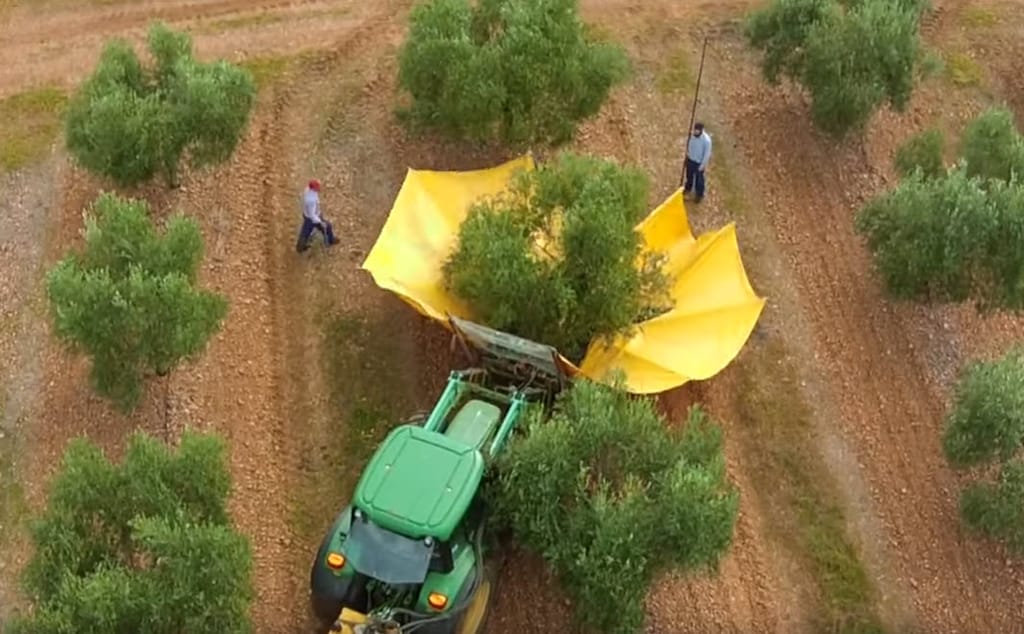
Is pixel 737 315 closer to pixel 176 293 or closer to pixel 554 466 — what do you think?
pixel 554 466

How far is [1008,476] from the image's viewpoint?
709 inches

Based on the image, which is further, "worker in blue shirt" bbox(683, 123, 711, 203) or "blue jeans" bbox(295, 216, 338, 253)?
"worker in blue shirt" bbox(683, 123, 711, 203)

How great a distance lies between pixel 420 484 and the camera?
53.4ft

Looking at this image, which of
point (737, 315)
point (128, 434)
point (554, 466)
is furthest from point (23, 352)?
point (737, 315)

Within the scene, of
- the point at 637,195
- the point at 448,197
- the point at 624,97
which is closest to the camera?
the point at 637,195

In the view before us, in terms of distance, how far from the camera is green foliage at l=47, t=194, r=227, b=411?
1808 cm

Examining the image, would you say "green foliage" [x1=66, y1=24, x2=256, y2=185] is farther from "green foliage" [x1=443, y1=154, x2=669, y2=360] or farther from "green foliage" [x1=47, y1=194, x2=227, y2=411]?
"green foliage" [x1=443, y1=154, x2=669, y2=360]

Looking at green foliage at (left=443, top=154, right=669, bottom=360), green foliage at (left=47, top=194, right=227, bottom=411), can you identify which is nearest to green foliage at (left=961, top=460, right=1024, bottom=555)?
green foliage at (left=443, top=154, right=669, bottom=360)

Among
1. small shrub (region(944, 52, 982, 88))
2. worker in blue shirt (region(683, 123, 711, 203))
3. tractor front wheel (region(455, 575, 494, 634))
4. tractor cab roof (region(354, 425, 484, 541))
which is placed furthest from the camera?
small shrub (region(944, 52, 982, 88))

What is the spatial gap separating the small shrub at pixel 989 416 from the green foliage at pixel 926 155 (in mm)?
4576

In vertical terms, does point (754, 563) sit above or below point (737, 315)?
below

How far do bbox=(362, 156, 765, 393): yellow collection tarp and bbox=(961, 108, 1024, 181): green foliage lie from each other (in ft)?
15.6

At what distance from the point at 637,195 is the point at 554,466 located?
5325 millimetres

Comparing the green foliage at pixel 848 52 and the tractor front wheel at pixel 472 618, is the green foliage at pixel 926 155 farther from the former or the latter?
the tractor front wheel at pixel 472 618
